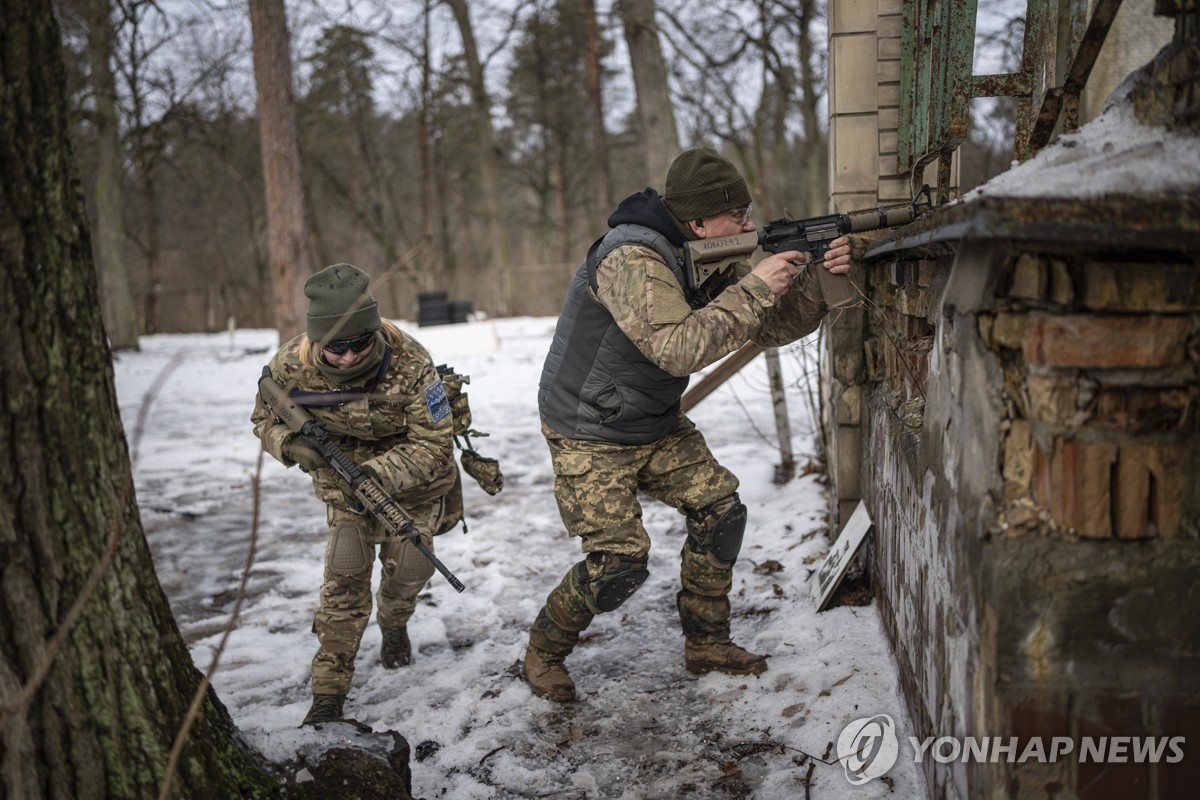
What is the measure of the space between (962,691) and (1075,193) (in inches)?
44.2

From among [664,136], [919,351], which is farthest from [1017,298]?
[664,136]

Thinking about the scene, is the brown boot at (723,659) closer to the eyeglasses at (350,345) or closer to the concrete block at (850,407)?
the concrete block at (850,407)

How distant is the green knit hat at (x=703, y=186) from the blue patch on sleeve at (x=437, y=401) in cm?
112

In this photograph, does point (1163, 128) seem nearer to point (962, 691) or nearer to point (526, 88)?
point (962, 691)

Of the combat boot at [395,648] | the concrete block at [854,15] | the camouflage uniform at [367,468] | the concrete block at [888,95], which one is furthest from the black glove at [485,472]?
the concrete block at [854,15]

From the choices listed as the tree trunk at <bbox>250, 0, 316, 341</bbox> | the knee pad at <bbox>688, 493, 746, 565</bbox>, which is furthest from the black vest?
the tree trunk at <bbox>250, 0, 316, 341</bbox>

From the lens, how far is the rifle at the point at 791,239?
3127mm

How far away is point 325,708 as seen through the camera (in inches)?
131

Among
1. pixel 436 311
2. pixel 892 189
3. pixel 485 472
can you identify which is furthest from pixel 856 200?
pixel 436 311

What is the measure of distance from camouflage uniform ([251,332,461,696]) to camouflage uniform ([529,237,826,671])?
48 centimetres

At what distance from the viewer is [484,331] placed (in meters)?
14.4

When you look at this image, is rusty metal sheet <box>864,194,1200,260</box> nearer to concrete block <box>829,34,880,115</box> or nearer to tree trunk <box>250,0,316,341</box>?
concrete block <box>829,34,880,115</box>

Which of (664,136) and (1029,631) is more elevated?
(664,136)

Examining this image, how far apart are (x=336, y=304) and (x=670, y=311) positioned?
1189mm
